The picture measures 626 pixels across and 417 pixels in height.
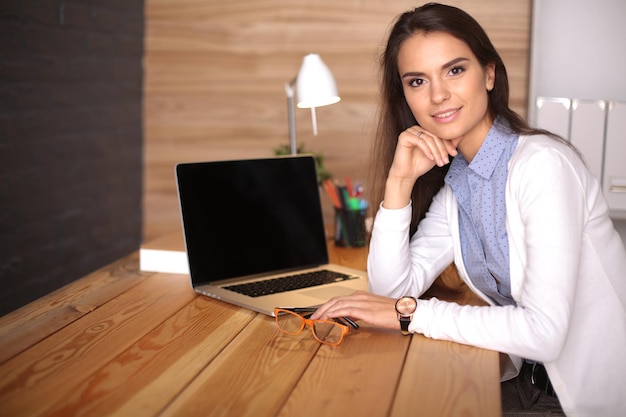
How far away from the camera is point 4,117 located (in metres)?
1.94

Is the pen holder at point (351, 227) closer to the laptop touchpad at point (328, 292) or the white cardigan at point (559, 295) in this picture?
the laptop touchpad at point (328, 292)

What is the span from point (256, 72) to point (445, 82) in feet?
3.95

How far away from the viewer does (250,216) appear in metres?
1.60

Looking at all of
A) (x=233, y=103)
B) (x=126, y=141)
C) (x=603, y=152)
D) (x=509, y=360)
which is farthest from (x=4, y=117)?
(x=603, y=152)

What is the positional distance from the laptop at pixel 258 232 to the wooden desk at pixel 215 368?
16cm

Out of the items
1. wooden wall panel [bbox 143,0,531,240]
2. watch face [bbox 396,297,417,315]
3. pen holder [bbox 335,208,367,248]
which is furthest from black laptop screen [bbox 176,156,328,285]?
wooden wall panel [bbox 143,0,531,240]

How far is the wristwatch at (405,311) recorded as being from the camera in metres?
1.14

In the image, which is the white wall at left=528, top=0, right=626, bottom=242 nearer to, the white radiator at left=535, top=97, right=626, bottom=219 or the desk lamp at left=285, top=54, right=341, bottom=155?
the white radiator at left=535, top=97, right=626, bottom=219

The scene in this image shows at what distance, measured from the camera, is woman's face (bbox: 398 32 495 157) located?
4.27 feet

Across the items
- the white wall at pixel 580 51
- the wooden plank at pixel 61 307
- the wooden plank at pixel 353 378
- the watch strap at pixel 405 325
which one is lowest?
the wooden plank at pixel 61 307

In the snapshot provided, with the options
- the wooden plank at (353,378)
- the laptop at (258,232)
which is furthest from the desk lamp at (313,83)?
the wooden plank at (353,378)

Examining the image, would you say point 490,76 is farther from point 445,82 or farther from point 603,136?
point 603,136

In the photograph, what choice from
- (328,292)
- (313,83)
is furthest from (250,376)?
(313,83)

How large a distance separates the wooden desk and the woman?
0.22ft
